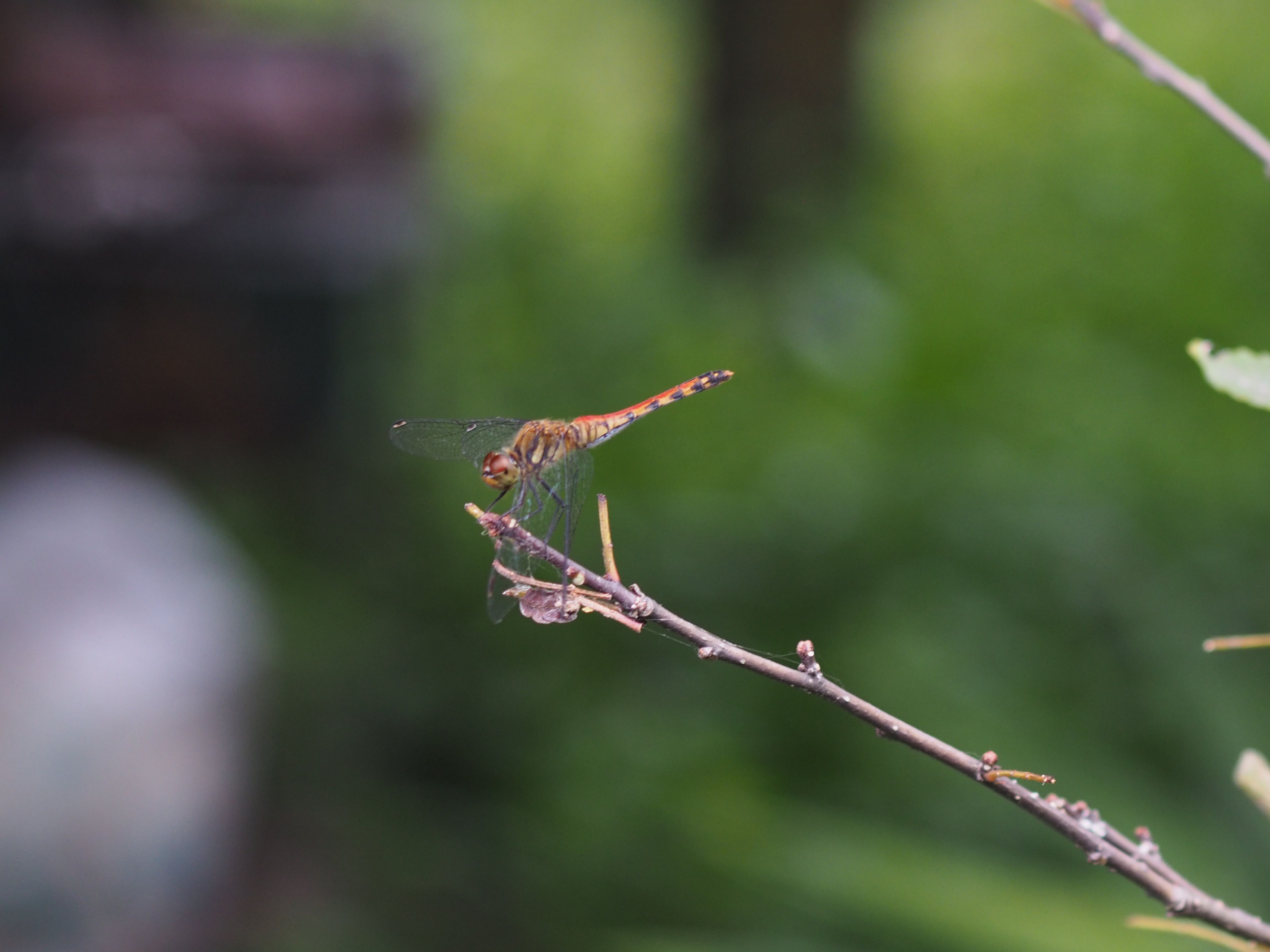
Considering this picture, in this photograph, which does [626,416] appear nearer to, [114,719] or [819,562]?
[819,562]

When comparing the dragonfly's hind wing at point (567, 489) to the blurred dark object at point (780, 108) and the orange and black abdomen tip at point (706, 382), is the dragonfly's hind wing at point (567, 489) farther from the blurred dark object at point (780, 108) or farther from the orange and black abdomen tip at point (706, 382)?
the blurred dark object at point (780, 108)

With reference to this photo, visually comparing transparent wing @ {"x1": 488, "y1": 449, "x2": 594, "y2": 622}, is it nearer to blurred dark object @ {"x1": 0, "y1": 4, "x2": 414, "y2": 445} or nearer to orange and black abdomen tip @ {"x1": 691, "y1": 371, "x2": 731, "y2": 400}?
orange and black abdomen tip @ {"x1": 691, "y1": 371, "x2": 731, "y2": 400}

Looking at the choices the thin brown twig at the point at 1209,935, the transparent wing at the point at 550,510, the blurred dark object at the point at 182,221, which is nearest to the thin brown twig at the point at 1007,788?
the thin brown twig at the point at 1209,935

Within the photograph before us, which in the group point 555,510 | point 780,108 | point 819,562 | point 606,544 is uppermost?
point 780,108

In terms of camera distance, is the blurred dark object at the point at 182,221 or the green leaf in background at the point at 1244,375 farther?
the blurred dark object at the point at 182,221

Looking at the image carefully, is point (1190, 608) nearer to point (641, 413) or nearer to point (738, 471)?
point (738, 471)

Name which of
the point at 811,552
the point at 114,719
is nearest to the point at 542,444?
the point at 811,552

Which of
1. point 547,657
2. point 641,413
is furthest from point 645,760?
point 641,413
